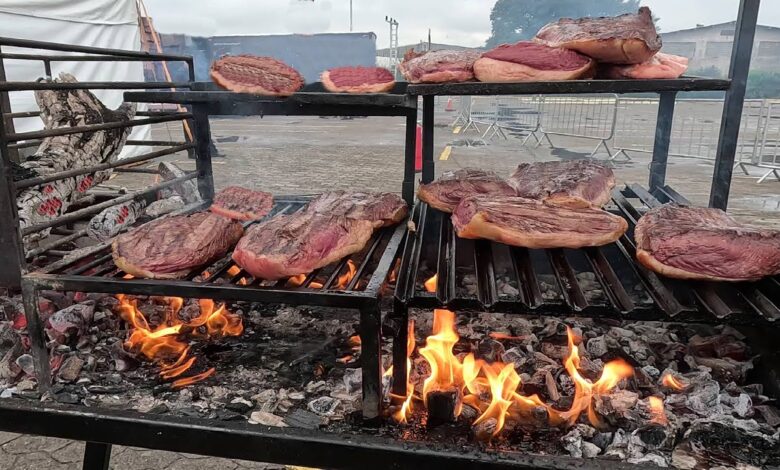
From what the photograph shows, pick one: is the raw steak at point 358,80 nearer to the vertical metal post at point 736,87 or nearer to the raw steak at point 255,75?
the raw steak at point 255,75

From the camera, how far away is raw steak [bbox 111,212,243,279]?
2541 millimetres

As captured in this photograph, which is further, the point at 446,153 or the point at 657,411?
the point at 446,153

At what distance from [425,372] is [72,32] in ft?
31.0

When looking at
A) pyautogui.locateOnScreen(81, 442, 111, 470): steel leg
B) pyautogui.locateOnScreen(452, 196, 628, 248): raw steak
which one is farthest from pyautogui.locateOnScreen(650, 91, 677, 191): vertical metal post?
pyautogui.locateOnScreen(81, 442, 111, 470): steel leg

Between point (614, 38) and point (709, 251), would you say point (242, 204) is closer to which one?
point (614, 38)

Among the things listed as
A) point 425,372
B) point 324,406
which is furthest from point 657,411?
point 324,406

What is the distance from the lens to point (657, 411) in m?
2.65

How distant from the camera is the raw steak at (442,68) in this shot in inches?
119

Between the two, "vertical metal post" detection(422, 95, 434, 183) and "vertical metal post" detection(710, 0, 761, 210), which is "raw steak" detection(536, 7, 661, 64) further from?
"vertical metal post" detection(422, 95, 434, 183)

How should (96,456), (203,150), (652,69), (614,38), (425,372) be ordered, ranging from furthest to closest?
(203,150), (425,372), (652,69), (614,38), (96,456)

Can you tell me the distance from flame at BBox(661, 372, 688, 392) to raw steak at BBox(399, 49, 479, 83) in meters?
2.05

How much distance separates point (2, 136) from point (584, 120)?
1387 cm

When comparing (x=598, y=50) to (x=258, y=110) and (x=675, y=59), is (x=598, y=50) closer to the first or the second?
(x=675, y=59)

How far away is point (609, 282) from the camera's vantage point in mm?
2426
